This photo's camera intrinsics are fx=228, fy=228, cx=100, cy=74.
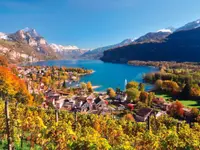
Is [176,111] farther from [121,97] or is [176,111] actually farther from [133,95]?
[121,97]

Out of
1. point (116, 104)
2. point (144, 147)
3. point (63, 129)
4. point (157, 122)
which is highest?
point (63, 129)

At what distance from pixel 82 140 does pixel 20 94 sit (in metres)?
35.8

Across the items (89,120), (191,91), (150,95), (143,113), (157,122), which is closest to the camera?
(89,120)

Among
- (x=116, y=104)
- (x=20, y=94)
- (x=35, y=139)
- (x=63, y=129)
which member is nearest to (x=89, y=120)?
(x=35, y=139)

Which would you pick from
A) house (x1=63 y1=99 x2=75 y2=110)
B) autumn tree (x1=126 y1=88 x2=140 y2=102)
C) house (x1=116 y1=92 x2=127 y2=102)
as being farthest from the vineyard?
house (x1=116 y1=92 x2=127 y2=102)

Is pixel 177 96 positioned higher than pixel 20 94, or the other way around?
pixel 20 94

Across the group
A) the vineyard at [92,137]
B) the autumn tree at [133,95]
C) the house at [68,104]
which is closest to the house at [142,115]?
the autumn tree at [133,95]

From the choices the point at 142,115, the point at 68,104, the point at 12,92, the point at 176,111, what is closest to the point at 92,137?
the point at 142,115

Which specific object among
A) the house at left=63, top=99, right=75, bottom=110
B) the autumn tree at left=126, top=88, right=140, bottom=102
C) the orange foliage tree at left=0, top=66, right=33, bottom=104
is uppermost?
the orange foliage tree at left=0, top=66, right=33, bottom=104

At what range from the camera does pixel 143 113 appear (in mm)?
41312

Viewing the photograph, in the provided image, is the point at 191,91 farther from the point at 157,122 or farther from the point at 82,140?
the point at 82,140

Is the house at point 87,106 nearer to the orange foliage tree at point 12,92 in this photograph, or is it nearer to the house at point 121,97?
the house at point 121,97

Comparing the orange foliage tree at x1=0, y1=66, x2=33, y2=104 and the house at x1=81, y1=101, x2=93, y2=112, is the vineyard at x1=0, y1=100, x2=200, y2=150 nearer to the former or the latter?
the orange foliage tree at x1=0, y1=66, x2=33, y2=104

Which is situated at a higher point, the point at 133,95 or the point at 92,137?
the point at 92,137
